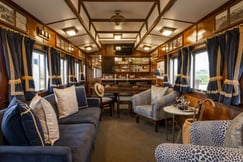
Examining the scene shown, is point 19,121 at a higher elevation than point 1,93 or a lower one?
lower

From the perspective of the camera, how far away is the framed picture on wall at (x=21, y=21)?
2482 mm

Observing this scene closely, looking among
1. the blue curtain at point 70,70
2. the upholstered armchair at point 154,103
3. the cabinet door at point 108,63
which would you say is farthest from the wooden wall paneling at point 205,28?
the cabinet door at point 108,63

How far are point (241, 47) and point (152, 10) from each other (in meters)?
2.25

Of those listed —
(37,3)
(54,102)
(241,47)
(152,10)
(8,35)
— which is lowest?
(54,102)

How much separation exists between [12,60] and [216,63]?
9.15ft

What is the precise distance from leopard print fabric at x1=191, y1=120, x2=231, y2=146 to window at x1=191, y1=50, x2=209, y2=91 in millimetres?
1829

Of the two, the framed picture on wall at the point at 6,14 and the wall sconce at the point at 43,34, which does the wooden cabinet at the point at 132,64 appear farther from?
the framed picture on wall at the point at 6,14

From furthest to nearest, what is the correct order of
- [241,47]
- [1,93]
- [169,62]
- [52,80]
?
[169,62], [52,80], [1,93], [241,47]

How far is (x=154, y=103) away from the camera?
144 inches

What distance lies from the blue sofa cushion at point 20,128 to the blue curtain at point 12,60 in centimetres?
100

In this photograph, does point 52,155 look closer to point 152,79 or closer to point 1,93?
point 1,93

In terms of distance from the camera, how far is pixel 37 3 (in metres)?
2.48

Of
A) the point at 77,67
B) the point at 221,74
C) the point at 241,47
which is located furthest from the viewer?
the point at 77,67

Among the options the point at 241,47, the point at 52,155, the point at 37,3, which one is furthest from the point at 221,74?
the point at 37,3
